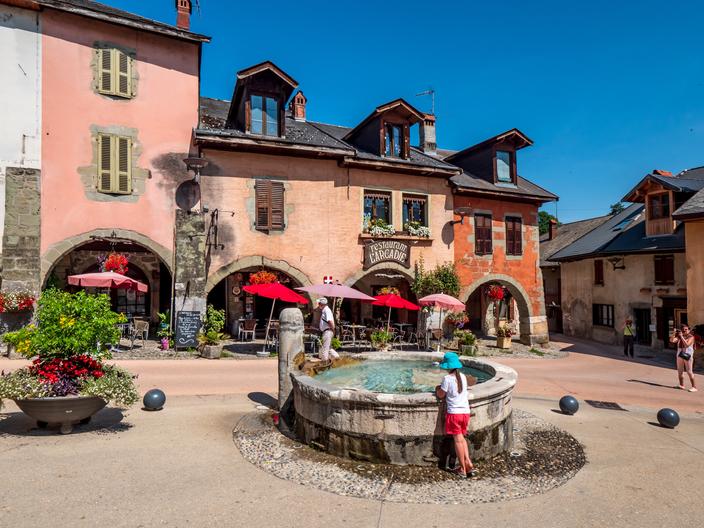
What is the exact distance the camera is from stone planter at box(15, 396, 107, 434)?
6136 millimetres

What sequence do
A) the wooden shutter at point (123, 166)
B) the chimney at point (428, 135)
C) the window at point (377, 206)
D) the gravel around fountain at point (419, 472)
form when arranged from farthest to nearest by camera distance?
1. the chimney at point (428, 135)
2. the window at point (377, 206)
3. the wooden shutter at point (123, 166)
4. the gravel around fountain at point (419, 472)

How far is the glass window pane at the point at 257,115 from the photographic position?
15.8 metres

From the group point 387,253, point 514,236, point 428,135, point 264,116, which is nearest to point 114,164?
point 264,116

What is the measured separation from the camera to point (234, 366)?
1244 centimetres

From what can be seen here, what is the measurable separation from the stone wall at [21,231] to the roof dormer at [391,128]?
37.4 feet

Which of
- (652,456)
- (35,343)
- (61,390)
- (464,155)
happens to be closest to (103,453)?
(61,390)

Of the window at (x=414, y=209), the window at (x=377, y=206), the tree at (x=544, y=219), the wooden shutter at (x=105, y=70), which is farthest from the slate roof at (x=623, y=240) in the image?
the tree at (x=544, y=219)

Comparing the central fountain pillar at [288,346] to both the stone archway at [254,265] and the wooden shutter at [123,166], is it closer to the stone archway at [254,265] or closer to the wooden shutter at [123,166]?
the stone archway at [254,265]

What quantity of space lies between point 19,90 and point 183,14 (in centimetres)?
605

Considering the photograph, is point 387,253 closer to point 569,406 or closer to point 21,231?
point 569,406

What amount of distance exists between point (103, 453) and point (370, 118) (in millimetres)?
15270

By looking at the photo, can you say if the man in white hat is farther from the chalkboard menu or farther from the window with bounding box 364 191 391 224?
the window with bounding box 364 191 391 224

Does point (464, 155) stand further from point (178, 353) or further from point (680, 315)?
point (178, 353)

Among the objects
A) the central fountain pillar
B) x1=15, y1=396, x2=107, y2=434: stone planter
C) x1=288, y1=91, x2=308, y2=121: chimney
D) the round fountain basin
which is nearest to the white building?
x1=15, y1=396, x2=107, y2=434: stone planter
